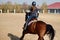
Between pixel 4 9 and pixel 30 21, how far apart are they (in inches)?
2031

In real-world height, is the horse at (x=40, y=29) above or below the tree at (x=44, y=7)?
above

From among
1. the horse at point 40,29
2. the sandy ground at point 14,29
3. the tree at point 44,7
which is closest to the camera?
the horse at point 40,29

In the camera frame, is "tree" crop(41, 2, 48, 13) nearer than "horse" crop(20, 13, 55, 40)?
No

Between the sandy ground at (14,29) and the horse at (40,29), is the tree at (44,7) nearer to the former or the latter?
the sandy ground at (14,29)

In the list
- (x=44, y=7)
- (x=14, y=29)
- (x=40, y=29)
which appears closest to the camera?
(x=40, y=29)

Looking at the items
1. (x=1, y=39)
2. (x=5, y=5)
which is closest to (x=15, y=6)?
(x=5, y=5)

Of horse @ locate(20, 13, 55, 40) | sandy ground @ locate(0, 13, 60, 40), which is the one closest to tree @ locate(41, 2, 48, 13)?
sandy ground @ locate(0, 13, 60, 40)

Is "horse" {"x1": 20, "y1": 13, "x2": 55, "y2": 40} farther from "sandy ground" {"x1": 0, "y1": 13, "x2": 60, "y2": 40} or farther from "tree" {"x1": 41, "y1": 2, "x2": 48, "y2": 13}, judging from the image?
"tree" {"x1": 41, "y1": 2, "x2": 48, "y2": 13}

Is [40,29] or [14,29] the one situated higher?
[40,29]

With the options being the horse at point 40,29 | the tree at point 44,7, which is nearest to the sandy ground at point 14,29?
the horse at point 40,29

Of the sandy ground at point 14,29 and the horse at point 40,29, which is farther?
the sandy ground at point 14,29

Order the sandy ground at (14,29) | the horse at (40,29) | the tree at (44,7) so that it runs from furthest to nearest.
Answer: the tree at (44,7)
the sandy ground at (14,29)
the horse at (40,29)

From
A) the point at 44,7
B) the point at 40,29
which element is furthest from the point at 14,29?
the point at 44,7

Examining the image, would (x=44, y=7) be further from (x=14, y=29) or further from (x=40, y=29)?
(x=40, y=29)
